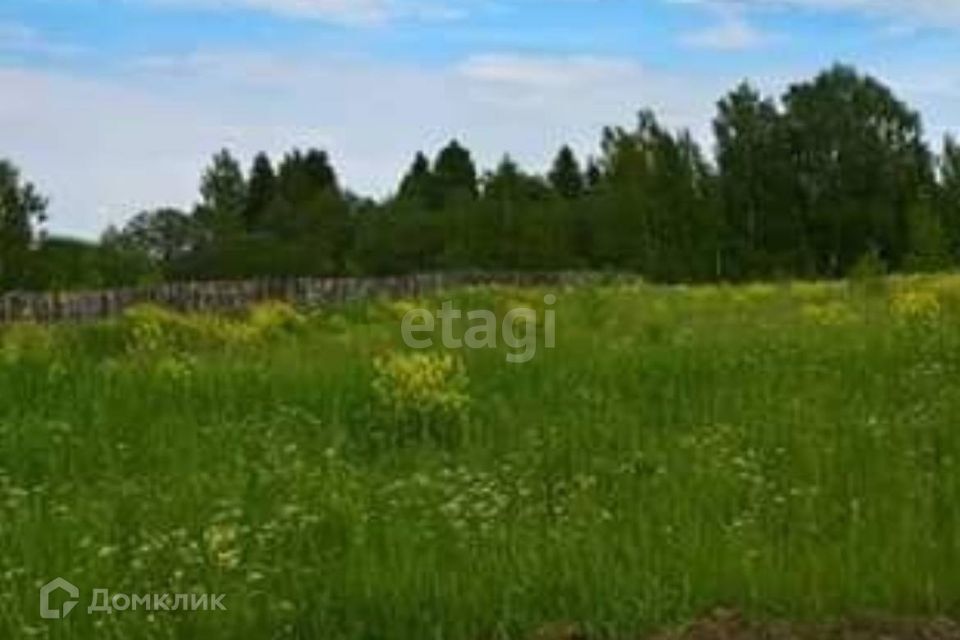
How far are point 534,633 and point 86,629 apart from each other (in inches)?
59.1

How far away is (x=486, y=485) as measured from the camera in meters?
8.79

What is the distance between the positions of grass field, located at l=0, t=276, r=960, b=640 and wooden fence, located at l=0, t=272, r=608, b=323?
11.3m

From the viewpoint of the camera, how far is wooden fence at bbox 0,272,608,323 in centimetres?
2561

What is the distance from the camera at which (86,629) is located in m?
6.60

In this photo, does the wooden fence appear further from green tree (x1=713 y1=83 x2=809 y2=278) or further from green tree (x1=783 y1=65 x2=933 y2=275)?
green tree (x1=783 y1=65 x2=933 y2=275)

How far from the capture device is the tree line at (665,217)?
7900 centimetres

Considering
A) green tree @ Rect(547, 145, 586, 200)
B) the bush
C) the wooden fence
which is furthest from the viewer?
green tree @ Rect(547, 145, 586, 200)

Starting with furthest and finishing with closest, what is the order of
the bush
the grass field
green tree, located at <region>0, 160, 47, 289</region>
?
green tree, located at <region>0, 160, 47, 289</region>
the bush
the grass field

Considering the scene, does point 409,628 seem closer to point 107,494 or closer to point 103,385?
point 107,494

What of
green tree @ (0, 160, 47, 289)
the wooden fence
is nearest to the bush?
the wooden fence

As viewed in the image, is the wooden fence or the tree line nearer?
the wooden fence

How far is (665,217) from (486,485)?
7281 cm

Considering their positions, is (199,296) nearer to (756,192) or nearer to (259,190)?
(756,192)

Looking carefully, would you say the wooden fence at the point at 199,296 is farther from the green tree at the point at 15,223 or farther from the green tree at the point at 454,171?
the green tree at the point at 454,171
